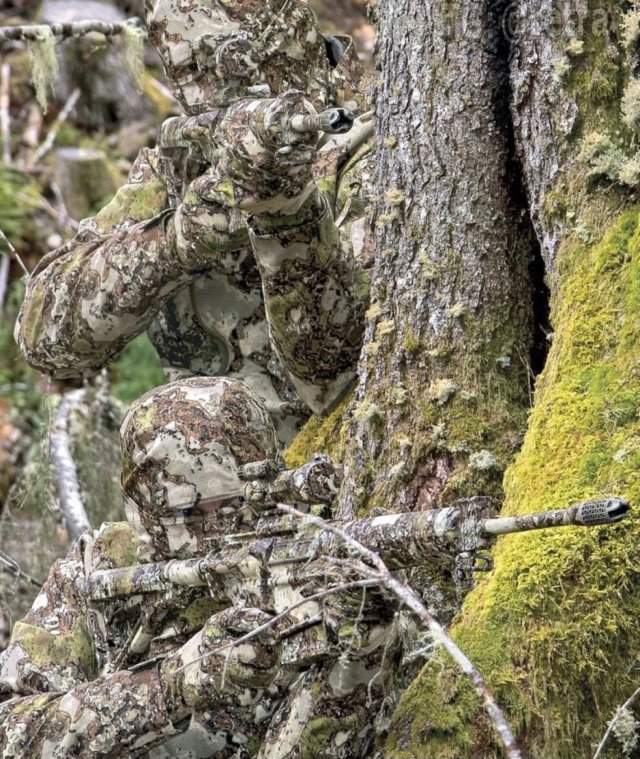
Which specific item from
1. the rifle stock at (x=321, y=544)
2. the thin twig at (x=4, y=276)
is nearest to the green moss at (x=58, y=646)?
the rifle stock at (x=321, y=544)

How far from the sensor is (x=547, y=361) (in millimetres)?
4617

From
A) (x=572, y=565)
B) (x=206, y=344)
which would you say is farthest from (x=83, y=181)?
(x=572, y=565)

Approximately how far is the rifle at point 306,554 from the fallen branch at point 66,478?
2668 mm

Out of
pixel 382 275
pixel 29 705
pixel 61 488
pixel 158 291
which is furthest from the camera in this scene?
pixel 61 488

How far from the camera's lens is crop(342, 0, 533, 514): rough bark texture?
15.8ft

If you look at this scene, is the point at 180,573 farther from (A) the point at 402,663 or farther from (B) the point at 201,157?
(B) the point at 201,157

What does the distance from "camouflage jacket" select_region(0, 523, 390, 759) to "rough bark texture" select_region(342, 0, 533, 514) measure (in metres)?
0.72

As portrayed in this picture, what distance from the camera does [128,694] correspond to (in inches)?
200

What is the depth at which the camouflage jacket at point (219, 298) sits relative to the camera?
17.6 feet

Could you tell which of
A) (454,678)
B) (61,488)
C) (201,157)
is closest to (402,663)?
(454,678)

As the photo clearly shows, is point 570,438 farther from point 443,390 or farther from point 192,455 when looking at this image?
point 192,455

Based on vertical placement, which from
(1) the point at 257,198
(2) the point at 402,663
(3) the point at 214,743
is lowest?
(3) the point at 214,743

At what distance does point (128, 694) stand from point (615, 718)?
1.97m

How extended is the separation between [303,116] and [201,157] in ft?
4.39
